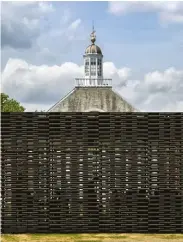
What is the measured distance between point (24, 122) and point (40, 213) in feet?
5.96

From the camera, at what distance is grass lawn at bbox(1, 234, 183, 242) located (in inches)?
422

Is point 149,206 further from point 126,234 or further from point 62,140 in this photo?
point 62,140

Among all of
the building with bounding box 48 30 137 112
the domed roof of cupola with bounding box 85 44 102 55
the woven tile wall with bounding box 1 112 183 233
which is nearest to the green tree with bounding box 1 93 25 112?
the building with bounding box 48 30 137 112

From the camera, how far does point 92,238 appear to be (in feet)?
35.7

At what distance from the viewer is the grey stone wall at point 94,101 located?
125ft

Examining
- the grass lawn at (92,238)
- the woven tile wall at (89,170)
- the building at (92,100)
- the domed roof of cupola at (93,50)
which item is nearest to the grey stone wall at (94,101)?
the building at (92,100)

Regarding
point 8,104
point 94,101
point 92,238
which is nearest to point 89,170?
point 92,238

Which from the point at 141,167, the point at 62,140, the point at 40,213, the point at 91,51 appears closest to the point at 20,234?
the point at 40,213

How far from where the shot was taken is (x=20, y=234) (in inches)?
448

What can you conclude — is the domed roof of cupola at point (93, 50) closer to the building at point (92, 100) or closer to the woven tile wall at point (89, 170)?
the building at point (92, 100)

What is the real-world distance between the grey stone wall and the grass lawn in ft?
86.3

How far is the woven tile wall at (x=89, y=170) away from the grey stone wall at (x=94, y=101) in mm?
25913

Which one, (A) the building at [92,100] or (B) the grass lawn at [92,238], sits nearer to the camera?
(B) the grass lawn at [92,238]

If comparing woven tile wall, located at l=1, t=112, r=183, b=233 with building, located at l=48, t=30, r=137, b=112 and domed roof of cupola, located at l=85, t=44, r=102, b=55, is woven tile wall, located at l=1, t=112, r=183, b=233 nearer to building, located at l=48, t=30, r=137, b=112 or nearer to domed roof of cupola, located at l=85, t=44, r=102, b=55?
building, located at l=48, t=30, r=137, b=112
